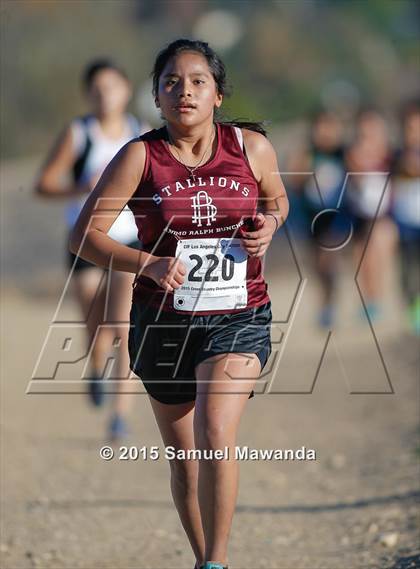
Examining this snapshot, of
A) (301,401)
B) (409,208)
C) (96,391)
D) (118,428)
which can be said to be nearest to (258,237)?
(118,428)

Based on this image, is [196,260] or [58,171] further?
[58,171]

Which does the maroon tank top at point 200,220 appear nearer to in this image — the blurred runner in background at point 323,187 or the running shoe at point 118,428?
the running shoe at point 118,428

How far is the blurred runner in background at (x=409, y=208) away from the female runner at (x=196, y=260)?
20.5 feet

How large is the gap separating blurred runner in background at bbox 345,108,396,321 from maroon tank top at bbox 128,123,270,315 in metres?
6.31

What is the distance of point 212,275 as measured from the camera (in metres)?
4.07

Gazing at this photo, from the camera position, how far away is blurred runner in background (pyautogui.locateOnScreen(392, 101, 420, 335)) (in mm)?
A: 10320

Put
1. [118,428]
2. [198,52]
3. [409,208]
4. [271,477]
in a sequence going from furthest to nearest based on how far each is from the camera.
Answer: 1. [409,208]
2. [118,428]
3. [271,477]
4. [198,52]

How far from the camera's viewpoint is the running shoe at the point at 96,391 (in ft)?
25.2

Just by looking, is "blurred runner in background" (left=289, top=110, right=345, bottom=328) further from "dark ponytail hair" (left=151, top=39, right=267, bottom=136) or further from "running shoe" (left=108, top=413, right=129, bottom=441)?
"dark ponytail hair" (left=151, top=39, right=267, bottom=136)

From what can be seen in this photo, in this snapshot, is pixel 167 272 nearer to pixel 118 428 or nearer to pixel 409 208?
pixel 118 428

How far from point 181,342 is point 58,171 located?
3415 millimetres

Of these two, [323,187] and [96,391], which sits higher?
[96,391]

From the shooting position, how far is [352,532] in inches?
219

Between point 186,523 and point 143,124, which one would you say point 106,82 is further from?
point 186,523
